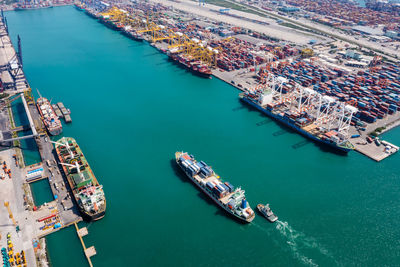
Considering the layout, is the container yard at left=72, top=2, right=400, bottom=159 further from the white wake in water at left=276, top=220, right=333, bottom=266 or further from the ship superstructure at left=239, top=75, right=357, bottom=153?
the white wake in water at left=276, top=220, right=333, bottom=266

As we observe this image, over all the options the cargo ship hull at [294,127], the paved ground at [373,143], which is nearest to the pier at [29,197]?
the cargo ship hull at [294,127]

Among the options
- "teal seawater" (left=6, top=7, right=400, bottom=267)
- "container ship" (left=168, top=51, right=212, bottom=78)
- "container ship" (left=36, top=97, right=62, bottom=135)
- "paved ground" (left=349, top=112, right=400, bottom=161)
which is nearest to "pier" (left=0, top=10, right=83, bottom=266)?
"container ship" (left=36, top=97, right=62, bottom=135)

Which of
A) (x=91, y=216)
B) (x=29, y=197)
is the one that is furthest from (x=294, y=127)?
(x=29, y=197)

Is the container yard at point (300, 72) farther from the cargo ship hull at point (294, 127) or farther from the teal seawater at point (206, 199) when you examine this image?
the teal seawater at point (206, 199)

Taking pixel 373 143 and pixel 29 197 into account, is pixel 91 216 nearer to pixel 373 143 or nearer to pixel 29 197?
pixel 29 197

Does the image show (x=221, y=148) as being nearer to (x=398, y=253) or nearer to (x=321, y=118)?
(x=321, y=118)
